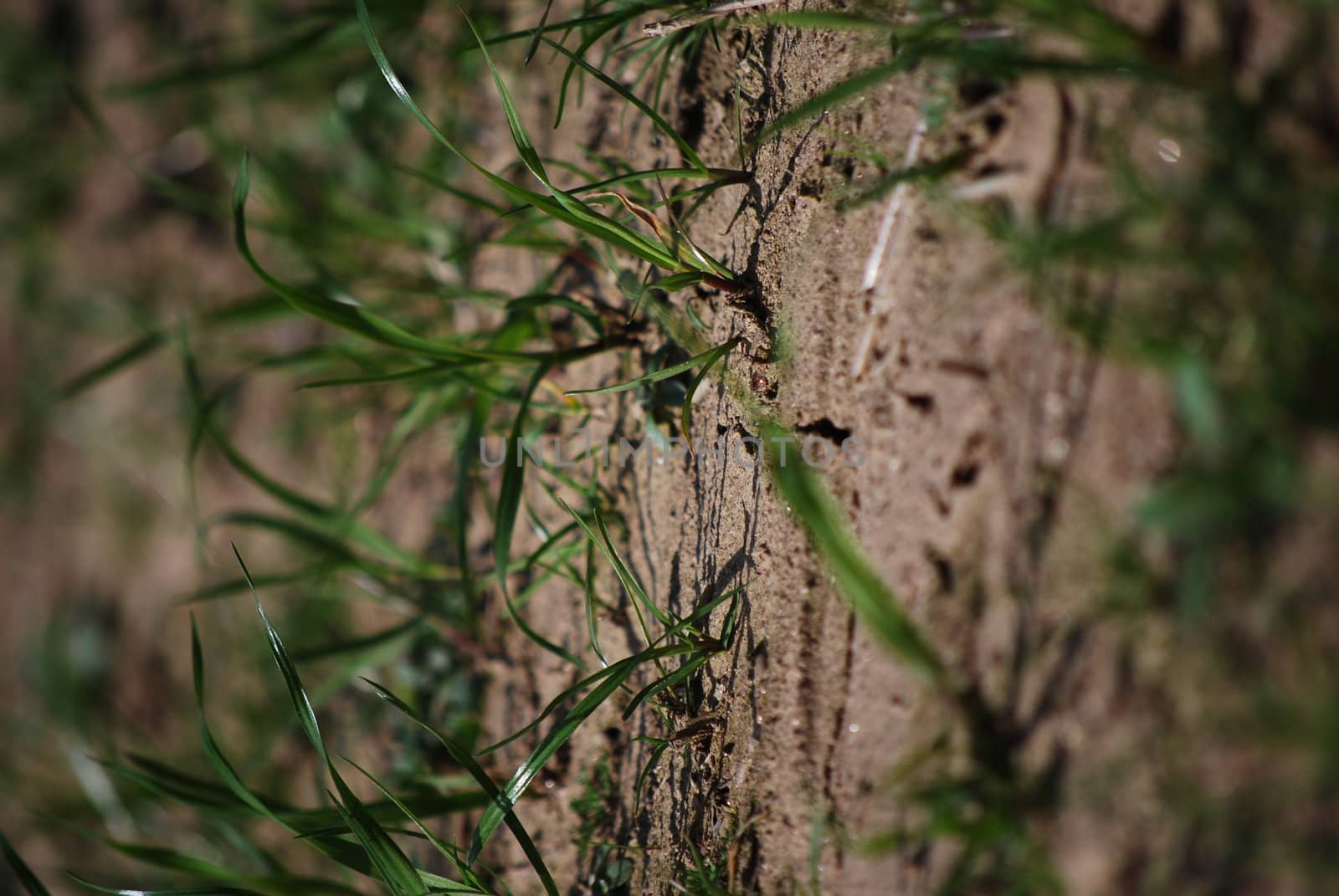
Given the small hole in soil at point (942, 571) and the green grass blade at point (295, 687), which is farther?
the green grass blade at point (295, 687)

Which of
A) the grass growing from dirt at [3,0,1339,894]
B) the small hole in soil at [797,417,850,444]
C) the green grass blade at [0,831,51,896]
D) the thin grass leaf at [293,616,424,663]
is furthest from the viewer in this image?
the thin grass leaf at [293,616,424,663]

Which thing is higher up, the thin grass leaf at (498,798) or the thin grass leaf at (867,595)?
the thin grass leaf at (867,595)

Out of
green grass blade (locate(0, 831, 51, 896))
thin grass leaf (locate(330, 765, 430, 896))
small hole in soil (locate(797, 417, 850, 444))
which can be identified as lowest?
green grass blade (locate(0, 831, 51, 896))

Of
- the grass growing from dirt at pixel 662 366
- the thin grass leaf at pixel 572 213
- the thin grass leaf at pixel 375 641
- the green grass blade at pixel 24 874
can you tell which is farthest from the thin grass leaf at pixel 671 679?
the green grass blade at pixel 24 874

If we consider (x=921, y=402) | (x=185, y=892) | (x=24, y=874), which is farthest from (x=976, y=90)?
(x=24, y=874)

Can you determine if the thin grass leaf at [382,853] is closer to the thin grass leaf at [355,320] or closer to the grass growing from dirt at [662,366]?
the grass growing from dirt at [662,366]

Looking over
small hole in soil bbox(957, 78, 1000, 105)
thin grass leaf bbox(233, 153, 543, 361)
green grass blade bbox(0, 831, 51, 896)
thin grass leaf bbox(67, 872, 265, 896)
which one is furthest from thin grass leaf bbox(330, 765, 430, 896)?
small hole in soil bbox(957, 78, 1000, 105)

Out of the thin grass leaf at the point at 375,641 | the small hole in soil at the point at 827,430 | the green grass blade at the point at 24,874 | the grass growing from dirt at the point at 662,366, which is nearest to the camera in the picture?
the grass growing from dirt at the point at 662,366

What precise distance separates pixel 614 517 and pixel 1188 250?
74cm

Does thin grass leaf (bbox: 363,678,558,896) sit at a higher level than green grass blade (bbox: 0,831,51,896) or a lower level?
higher

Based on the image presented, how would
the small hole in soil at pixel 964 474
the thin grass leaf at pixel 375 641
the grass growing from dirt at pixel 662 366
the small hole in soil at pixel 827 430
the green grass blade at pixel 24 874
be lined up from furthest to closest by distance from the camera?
the thin grass leaf at pixel 375 641 < the green grass blade at pixel 24 874 < the small hole in soil at pixel 827 430 < the small hole in soil at pixel 964 474 < the grass growing from dirt at pixel 662 366

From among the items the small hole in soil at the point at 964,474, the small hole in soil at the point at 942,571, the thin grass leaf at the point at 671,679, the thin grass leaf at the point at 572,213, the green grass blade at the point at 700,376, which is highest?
the thin grass leaf at the point at 572,213

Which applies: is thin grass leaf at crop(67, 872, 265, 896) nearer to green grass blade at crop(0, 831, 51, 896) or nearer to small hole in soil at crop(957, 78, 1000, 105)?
green grass blade at crop(0, 831, 51, 896)

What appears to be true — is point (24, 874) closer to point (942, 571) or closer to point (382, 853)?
point (382, 853)
